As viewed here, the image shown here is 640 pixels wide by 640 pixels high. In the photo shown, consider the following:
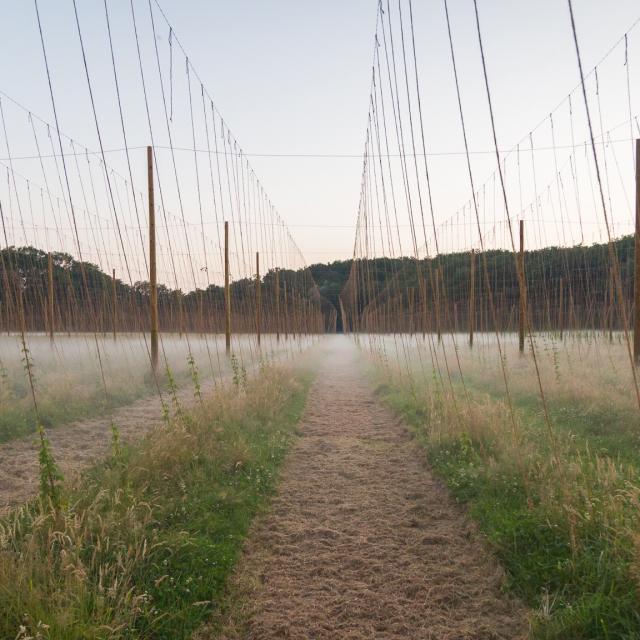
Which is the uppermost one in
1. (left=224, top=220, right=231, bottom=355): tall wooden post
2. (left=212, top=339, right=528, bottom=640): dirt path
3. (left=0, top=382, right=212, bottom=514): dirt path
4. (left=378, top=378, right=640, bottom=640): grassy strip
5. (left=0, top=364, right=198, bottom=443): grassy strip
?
(left=224, top=220, right=231, bottom=355): tall wooden post

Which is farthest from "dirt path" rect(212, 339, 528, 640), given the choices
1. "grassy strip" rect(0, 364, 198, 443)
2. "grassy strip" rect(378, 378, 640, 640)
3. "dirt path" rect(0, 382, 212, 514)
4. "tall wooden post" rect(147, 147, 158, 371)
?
"tall wooden post" rect(147, 147, 158, 371)

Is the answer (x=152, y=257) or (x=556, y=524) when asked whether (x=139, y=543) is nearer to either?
(x=556, y=524)

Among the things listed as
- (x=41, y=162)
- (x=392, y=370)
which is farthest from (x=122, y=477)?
(x=392, y=370)

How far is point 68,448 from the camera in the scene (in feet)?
19.9

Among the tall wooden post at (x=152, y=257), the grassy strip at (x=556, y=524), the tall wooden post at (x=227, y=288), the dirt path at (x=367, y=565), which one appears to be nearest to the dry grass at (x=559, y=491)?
the grassy strip at (x=556, y=524)

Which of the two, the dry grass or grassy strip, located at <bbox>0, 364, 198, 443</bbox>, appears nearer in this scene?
the dry grass

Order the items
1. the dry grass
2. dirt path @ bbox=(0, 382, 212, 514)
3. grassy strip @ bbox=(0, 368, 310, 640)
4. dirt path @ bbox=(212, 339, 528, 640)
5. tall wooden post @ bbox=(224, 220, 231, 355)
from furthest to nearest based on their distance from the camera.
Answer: tall wooden post @ bbox=(224, 220, 231, 355) → dirt path @ bbox=(0, 382, 212, 514) → dirt path @ bbox=(212, 339, 528, 640) → the dry grass → grassy strip @ bbox=(0, 368, 310, 640)

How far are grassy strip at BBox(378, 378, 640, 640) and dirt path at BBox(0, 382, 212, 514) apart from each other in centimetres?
286

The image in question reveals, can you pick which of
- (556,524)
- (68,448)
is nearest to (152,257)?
(68,448)

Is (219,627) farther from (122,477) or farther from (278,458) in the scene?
(278,458)

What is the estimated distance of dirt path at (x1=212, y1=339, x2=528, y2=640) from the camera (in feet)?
8.64

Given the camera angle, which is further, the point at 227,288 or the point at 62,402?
the point at 227,288

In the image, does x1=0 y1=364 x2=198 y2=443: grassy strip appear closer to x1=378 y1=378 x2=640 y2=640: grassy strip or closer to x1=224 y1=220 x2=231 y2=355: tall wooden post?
x1=378 y1=378 x2=640 y2=640: grassy strip

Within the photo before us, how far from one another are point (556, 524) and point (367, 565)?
1.10 m
